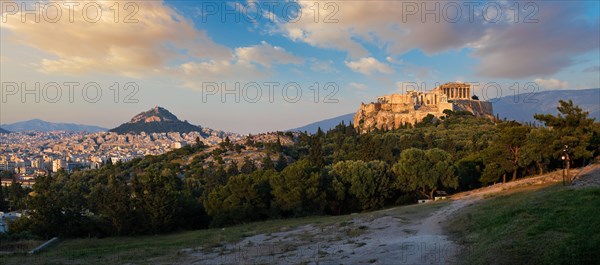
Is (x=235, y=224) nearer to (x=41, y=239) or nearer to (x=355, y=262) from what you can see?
(x=41, y=239)

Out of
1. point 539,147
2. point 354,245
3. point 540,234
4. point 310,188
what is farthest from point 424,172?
point 540,234

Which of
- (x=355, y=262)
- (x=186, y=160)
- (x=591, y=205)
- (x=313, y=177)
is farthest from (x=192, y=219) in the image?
(x=186, y=160)

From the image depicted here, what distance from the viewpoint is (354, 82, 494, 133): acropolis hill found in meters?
117

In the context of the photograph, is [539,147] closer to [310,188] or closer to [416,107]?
[310,188]

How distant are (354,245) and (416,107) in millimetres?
114657

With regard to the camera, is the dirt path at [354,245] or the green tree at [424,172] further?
the green tree at [424,172]

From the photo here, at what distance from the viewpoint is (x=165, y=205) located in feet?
97.5

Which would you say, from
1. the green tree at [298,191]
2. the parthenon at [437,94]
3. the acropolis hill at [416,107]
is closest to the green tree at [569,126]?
the green tree at [298,191]

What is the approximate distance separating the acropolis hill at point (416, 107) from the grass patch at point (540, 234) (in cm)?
9625

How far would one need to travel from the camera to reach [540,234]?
37.6ft

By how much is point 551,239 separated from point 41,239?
92.9ft

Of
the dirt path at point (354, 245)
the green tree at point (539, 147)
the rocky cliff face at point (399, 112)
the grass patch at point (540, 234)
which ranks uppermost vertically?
the rocky cliff face at point (399, 112)

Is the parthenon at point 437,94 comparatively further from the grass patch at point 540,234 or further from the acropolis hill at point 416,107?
the grass patch at point 540,234

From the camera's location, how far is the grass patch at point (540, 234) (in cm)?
983
